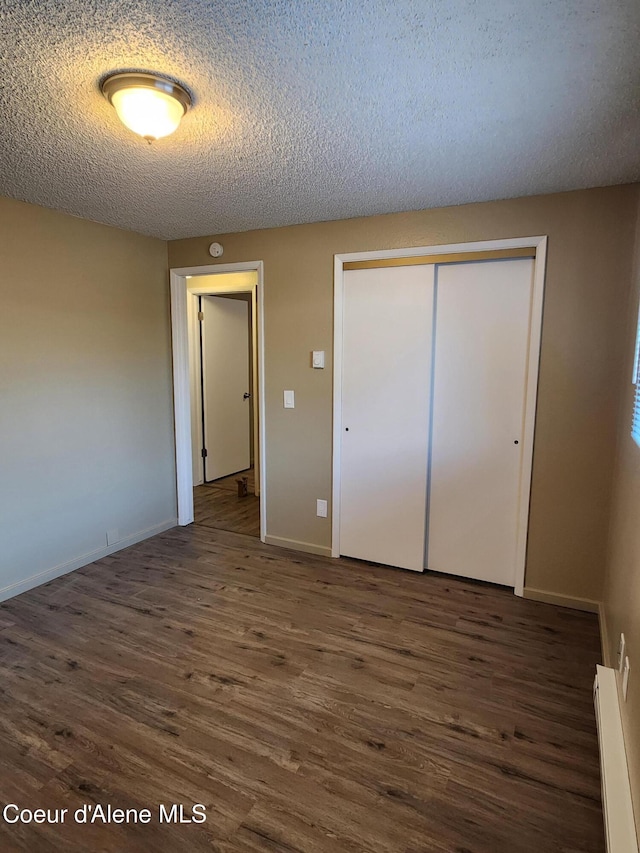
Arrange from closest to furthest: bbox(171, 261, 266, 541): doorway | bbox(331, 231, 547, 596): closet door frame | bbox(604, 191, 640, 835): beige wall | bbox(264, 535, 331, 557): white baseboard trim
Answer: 1. bbox(604, 191, 640, 835): beige wall
2. bbox(331, 231, 547, 596): closet door frame
3. bbox(264, 535, 331, 557): white baseboard trim
4. bbox(171, 261, 266, 541): doorway

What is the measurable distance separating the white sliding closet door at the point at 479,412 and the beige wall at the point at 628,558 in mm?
545

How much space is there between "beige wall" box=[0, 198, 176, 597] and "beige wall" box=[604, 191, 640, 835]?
3206 mm

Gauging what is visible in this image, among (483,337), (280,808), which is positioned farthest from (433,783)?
(483,337)

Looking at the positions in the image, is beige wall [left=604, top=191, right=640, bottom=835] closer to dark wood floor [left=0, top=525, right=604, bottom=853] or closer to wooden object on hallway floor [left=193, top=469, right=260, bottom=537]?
dark wood floor [left=0, top=525, right=604, bottom=853]

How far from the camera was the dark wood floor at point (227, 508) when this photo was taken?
4.17m

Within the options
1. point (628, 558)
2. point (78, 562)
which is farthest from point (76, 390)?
point (628, 558)

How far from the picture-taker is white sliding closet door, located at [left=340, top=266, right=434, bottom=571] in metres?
3.10

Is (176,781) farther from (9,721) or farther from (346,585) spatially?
(346,585)

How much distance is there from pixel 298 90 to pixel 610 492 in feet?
8.25

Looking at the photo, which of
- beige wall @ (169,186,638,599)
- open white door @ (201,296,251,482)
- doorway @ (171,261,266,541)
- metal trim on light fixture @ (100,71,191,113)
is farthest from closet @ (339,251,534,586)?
open white door @ (201,296,251,482)

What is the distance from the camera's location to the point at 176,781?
166cm

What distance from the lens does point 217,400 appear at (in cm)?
545

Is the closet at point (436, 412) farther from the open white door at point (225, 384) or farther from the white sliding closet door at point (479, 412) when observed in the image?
the open white door at point (225, 384)

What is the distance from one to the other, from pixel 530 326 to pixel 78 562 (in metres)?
3.38
